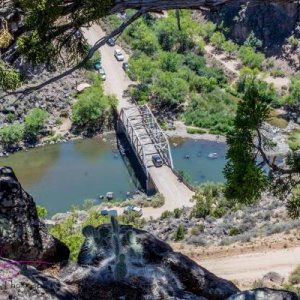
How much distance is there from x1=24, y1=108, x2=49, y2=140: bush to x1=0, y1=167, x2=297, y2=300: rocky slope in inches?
1641

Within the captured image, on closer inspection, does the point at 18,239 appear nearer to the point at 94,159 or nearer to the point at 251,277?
the point at 251,277

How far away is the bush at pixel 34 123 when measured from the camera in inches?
2082

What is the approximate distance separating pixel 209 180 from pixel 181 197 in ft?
19.1

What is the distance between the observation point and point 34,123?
53.0 m

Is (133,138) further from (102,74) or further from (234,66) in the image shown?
(234,66)

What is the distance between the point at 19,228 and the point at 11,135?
41921 mm

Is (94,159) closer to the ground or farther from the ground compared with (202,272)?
closer to the ground

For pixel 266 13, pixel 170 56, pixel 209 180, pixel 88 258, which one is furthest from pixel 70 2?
pixel 266 13

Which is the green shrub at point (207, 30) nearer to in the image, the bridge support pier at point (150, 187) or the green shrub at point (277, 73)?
the green shrub at point (277, 73)

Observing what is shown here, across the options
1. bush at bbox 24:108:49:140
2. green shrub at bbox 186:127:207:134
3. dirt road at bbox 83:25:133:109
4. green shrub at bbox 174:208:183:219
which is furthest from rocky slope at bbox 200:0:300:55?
green shrub at bbox 174:208:183:219

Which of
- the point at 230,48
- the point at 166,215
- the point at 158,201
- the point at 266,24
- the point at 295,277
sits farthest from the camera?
the point at 266,24

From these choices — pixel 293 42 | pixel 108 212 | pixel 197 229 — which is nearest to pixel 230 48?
pixel 293 42

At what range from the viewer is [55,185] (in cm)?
4700

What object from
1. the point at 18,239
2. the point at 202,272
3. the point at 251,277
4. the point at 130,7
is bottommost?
the point at 251,277
